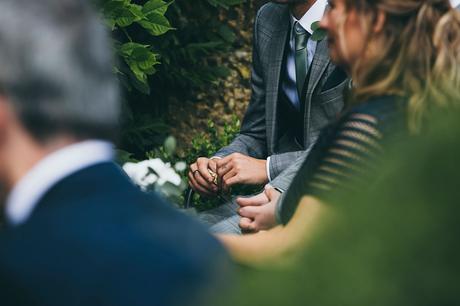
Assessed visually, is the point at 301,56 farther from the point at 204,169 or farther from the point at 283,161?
the point at 204,169

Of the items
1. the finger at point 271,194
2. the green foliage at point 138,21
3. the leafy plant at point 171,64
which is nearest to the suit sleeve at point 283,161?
the finger at point 271,194

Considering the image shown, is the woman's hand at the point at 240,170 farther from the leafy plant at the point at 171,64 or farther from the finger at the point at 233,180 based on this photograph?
the leafy plant at the point at 171,64

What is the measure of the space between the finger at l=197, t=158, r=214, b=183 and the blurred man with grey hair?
2001 millimetres

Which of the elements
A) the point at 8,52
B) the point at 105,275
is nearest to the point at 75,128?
the point at 8,52

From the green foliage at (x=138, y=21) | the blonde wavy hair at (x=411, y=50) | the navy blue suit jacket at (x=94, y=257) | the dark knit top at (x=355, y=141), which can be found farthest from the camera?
the green foliage at (x=138, y=21)

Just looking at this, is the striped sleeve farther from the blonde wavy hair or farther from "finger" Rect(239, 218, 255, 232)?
"finger" Rect(239, 218, 255, 232)

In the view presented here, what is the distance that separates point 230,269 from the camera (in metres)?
1.42

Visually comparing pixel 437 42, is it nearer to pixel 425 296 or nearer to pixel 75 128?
pixel 75 128

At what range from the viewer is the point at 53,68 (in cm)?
142

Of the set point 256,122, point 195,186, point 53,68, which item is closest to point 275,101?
point 256,122

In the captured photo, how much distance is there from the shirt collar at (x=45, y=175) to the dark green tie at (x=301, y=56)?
2306 mm

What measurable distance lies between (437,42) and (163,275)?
1315 mm

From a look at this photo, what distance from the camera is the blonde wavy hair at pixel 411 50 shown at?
91.5 inches

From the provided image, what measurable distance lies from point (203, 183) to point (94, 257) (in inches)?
86.1
